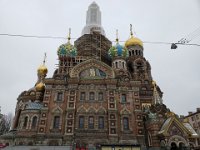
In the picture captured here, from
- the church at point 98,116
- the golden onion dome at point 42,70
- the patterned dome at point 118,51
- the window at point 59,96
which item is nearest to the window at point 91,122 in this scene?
the church at point 98,116

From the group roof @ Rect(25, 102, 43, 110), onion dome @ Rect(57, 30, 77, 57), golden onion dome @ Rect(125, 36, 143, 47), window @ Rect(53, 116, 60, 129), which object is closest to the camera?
window @ Rect(53, 116, 60, 129)

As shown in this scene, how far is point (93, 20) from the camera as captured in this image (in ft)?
157

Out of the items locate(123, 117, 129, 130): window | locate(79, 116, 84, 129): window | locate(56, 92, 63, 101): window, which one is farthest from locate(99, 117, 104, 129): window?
locate(56, 92, 63, 101): window

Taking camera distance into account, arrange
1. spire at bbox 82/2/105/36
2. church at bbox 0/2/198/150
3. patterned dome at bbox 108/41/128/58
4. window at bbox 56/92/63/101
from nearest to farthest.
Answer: church at bbox 0/2/198/150 → window at bbox 56/92/63/101 → patterned dome at bbox 108/41/128/58 → spire at bbox 82/2/105/36

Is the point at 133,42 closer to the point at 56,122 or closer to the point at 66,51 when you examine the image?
the point at 66,51

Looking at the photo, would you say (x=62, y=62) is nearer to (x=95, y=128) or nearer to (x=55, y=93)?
(x=55, y=93)

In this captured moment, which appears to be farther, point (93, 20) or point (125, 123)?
point (93, 20)

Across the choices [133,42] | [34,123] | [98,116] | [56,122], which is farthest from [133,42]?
[34,123]

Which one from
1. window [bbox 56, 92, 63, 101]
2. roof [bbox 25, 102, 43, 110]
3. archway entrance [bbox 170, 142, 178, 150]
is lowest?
archway entrance [bbox 170, 142, 178, 150]

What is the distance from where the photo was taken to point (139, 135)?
2556cm

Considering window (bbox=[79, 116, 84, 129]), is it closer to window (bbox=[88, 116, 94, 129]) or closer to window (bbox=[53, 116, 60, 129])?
window (bbox=[88, 116, 94, 129])

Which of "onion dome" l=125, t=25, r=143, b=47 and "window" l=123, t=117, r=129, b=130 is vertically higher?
"onion dome" l=125, t=25, r=143, b=47

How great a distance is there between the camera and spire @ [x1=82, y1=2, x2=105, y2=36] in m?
45.3

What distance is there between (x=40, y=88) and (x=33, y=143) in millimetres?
9738
